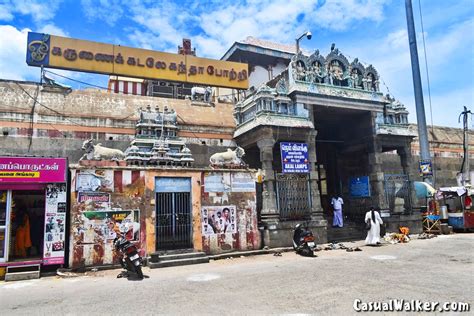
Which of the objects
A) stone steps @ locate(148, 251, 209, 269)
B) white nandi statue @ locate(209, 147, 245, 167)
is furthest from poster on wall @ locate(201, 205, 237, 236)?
white nandi statue @ locate(209, 147, 245, 167)

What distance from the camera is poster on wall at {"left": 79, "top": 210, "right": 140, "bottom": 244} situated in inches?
431

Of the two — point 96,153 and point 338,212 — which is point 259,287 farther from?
point 338,212

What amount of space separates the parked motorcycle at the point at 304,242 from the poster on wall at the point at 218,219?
7.84 ft

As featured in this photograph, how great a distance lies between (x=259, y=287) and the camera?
7645 millimetres

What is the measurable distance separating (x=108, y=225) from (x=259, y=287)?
5.99 metres

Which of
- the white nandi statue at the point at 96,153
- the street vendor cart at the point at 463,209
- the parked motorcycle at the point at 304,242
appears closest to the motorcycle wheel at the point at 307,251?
the parked motorcycle at the point at 304,242

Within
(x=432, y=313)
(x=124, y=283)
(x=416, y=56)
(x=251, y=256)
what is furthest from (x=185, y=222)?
(x=416, y=56)

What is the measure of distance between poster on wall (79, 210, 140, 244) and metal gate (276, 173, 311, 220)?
602cm

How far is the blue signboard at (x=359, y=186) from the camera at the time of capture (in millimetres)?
17406

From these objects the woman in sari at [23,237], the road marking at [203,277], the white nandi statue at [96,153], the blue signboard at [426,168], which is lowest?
the road marking at [203,277]

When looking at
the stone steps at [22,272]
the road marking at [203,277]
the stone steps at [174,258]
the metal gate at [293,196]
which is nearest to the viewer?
the road marking at [203,277]

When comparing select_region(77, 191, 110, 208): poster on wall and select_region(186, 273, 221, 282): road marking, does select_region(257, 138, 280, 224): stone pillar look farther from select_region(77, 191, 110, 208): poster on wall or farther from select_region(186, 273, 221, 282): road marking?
select_region(77, 191, 110, 208): poster on wall

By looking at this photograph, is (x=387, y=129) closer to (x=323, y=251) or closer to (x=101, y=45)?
(x=323, y=251)

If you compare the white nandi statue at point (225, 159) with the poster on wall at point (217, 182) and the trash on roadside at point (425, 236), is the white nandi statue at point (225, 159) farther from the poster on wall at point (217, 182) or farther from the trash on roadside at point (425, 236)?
the trash on roadside at point (425, 236)
